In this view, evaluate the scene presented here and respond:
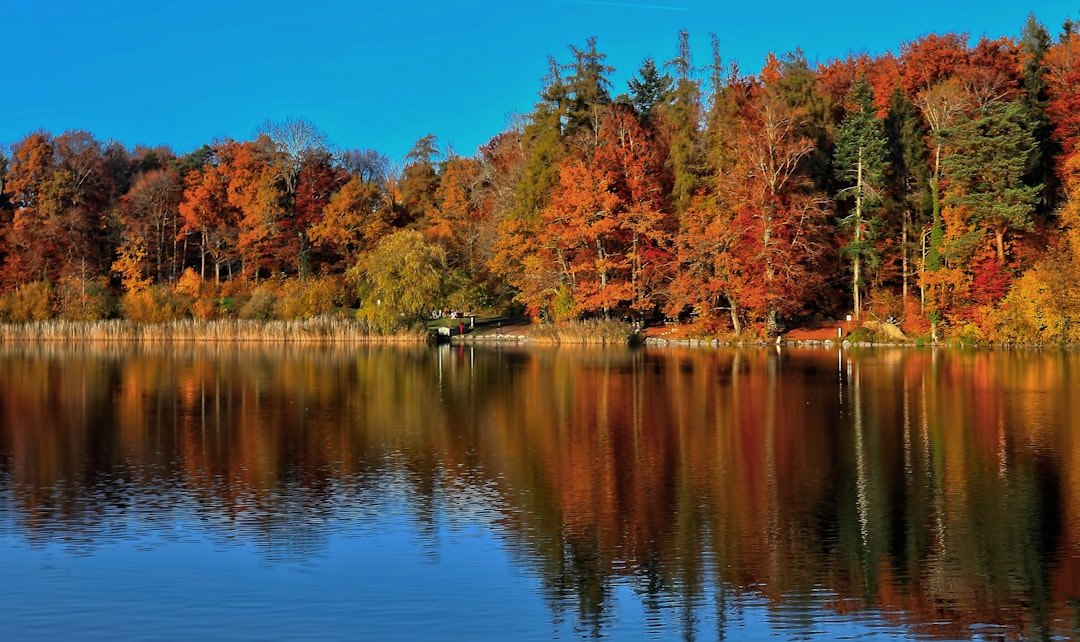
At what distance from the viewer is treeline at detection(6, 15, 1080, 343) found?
54.9 meters

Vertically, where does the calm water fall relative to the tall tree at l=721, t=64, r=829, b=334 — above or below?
below

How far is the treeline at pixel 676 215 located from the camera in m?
54.9

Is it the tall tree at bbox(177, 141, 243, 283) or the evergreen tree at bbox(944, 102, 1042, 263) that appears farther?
the tall tree at bbox(177, 141, 243, 283)

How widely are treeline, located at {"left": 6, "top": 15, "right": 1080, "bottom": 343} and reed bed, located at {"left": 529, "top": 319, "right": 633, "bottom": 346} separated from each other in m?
1.22

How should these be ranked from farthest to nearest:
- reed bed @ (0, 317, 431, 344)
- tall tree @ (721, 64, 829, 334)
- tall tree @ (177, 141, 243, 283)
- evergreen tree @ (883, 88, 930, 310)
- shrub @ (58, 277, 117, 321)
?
tall tree @ (177, 141, 243, 283) < shrub @ (58, 277, 117, 321) < reed bed @ (0, 317, 431, 344) < evergreen tree @ (883, 88, 930, 310) < tall tree @ (721, 64, 829, 334)

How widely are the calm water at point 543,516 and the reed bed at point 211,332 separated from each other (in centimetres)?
3104

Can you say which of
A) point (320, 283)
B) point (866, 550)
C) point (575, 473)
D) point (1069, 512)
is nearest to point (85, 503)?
point (575, 473)

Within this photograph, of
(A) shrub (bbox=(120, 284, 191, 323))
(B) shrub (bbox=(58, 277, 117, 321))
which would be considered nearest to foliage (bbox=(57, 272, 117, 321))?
(B) shrub (bbox=(58, 277, 117, 321))

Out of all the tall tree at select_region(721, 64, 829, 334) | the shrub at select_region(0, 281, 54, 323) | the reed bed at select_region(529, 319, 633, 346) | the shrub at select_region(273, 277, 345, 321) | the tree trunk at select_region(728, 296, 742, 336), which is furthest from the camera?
the shrub at select_region(0, 281, 54, 323)

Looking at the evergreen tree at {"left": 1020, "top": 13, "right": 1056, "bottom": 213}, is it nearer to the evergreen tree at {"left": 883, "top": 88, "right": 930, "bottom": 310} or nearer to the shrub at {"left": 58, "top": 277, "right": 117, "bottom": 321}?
the evergreen tree at {"left": 883, "top": 88, "right": 930, "bottom": 310}

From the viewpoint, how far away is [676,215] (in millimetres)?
62688

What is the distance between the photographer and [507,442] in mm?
21562

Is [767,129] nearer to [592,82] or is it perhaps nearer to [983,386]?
[592,82]

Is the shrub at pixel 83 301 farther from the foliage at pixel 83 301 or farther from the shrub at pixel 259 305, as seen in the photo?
the shrub at pixel 259 305
